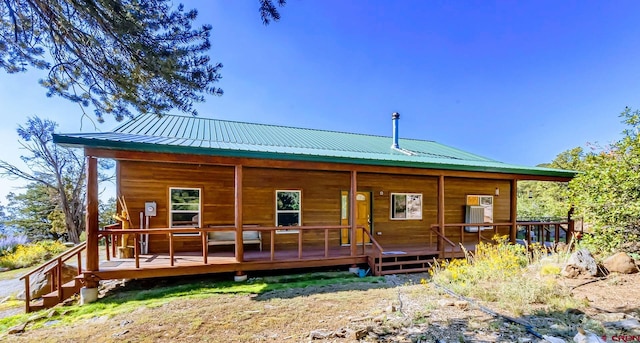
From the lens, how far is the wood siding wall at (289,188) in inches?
305

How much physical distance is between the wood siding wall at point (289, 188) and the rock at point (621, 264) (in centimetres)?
413

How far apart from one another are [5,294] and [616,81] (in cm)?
2711

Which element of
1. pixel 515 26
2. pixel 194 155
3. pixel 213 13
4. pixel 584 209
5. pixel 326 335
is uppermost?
pixel 515 26

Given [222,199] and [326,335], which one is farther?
[222,199]

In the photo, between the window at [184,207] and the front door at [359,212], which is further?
the front door at [359,212]

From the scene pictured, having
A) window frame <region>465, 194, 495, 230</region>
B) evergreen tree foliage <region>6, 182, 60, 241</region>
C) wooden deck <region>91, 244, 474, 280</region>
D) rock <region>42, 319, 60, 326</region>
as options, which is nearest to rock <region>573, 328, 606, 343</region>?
wooden deck <region>91, 244, 474, 280</region>

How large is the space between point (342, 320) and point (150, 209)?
6114 millimetres

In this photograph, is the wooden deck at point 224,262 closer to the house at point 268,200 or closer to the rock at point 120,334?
the house at point 268,200

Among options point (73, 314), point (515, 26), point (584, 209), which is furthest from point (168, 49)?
point (515, 26)

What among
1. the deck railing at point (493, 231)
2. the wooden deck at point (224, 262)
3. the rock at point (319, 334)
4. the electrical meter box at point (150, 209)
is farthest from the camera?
the deck railing at point (493, 231)

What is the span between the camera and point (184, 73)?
3986 millimetres

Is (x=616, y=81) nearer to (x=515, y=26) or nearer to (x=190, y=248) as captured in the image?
(x=515, y=26)

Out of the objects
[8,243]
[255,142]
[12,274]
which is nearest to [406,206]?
[255,142]

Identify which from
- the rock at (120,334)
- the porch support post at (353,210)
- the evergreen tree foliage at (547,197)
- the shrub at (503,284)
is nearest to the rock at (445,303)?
the shrub at (503,284)
